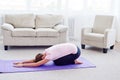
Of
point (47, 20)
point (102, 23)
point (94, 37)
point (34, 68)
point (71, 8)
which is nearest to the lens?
point (34, 68)

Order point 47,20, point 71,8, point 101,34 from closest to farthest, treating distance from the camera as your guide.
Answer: point 101,34, point 47,20, point 71,8

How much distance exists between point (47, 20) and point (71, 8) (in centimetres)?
94

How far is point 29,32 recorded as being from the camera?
462cm

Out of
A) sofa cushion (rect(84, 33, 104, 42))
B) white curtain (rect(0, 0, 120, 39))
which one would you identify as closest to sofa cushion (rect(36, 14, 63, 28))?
white curtain (rect(0, 0, 120, 39))

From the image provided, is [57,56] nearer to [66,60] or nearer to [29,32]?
A: [66,60]

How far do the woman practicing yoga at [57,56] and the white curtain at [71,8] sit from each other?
2347 mm

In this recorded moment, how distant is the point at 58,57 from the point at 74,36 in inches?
102

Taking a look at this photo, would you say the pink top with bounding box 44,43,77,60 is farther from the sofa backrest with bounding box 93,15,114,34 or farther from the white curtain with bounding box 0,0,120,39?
the white curtain with bounding box 0,0,120,39

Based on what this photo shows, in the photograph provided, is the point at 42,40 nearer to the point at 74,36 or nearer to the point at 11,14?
the point at 11,14

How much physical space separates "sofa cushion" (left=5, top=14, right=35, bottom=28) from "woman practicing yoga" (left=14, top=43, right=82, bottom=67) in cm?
172

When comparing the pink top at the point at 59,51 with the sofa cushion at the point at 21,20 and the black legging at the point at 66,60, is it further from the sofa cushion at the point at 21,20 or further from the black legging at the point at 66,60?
the sofa cushion at the point at 21,20

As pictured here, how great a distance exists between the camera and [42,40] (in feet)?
15.4

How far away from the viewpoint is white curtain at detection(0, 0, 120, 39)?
18.2ft

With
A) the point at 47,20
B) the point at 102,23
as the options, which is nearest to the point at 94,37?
the point at 102,23
